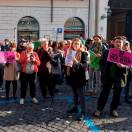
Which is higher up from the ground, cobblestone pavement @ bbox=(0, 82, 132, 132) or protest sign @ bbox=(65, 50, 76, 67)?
protest sign @ bbox=(65, 50, 76, 67)

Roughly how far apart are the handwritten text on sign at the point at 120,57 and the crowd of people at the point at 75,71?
0.09 meters

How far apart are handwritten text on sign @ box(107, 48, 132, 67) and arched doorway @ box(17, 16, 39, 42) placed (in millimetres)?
23180

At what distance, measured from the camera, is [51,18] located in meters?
32.9

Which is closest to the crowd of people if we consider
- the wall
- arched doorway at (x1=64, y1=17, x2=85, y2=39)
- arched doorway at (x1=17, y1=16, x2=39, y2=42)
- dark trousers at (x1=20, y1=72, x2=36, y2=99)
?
dark trousers at (x1=20, y1=72, x2=36, y2=99)

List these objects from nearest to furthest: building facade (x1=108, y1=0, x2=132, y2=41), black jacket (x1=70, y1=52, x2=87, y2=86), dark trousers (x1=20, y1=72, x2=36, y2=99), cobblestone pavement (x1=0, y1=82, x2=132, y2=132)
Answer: cobblestone pavement (x1=0, y1=82, x2=132, y2=132) → black jacket (x1=70, y1=52, x2=87, y2=86) → dark trousers (x1=20, y1=72, x2=36, y2=99) → building facade (x1=108, y1=0, x2=132, y2=41)

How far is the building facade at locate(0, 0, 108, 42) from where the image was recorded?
1275 inches

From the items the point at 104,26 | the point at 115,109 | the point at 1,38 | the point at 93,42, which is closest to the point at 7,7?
the point at 1,38

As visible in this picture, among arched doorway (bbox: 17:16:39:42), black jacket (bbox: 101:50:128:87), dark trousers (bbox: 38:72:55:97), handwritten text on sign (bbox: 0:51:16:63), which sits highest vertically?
arched doorway (bbox: 17:16:39:42)

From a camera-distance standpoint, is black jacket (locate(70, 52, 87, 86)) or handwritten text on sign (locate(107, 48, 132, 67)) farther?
handwritten text on sign (locate(107, 48, 132, 67))

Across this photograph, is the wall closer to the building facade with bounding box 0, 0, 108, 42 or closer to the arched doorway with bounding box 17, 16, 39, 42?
the building facade with bounding box 0, 0, 108, 42

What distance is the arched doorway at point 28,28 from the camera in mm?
32906

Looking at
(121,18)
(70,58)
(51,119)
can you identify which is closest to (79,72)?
(70,58)

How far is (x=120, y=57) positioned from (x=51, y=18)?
23287mm

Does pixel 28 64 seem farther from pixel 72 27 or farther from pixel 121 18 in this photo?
A: pixel 121 18
